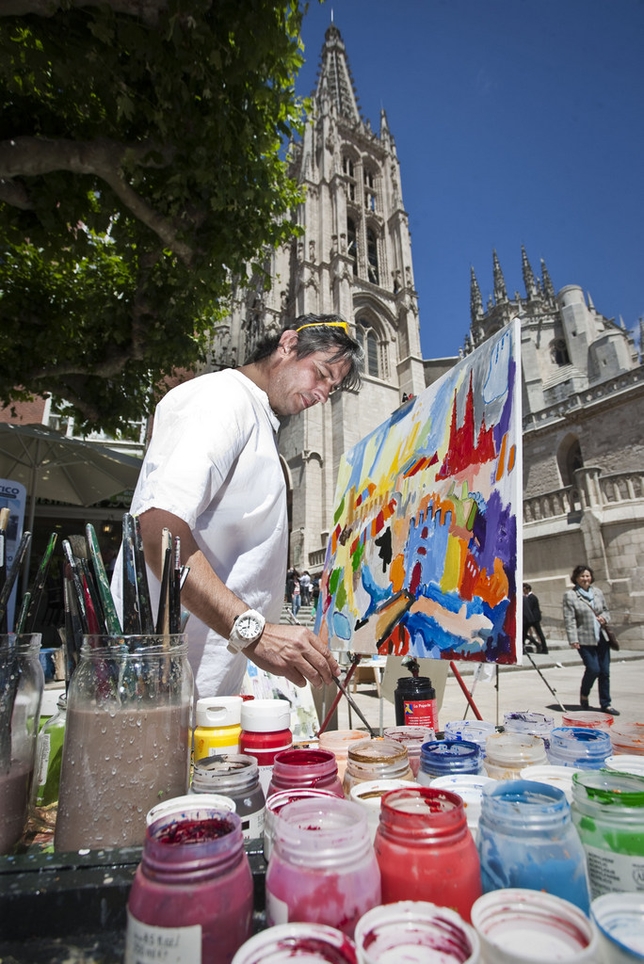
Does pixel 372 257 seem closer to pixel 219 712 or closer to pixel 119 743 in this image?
pixel 219 712

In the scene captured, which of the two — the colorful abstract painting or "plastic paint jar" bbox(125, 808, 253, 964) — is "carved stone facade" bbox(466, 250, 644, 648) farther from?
"plastic paint jar" bbox(125, 808, 253, 964)

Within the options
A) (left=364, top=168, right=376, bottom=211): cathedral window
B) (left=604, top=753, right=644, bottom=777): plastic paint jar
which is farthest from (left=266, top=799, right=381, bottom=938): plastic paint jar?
(left=364, top=168, right=376, bottom=211): cathedral window

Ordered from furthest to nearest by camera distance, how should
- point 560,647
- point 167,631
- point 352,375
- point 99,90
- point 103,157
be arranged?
point 560,647, point 103,157, point 99,90, point 352,375, point 167,631

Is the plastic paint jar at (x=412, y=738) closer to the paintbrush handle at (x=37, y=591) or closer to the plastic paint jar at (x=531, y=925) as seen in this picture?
the plastic paint jar at (x=531, y=925)

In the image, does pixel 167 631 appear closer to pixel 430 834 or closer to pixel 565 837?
pixel 430 834

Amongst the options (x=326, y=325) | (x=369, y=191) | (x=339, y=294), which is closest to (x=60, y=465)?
(x=326, y=325)

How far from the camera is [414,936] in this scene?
0.53 metres

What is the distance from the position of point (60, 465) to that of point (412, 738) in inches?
301

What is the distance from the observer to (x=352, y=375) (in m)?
2.45

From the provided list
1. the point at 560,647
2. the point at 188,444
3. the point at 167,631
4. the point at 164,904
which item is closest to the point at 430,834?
the point at 164,904

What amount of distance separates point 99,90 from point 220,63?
1190 mm

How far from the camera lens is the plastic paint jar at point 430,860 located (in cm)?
61

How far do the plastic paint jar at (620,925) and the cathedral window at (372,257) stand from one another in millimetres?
31643

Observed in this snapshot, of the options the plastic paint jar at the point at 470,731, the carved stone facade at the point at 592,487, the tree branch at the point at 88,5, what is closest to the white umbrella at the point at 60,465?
the tree branch at the point at 88,5
